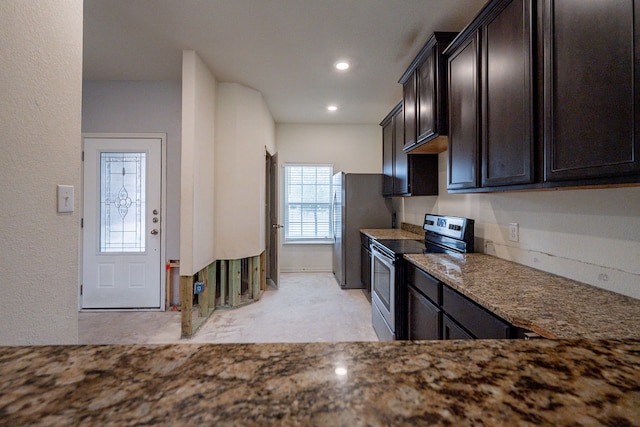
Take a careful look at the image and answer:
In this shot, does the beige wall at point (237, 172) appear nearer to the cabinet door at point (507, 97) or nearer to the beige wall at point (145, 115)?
the beige wall at point (145, 115)

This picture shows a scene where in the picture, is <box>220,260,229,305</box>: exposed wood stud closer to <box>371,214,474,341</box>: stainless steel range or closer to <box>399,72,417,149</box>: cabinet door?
<box>371,214,474,341</box>: stainless steel range

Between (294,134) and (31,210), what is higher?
(294,134)

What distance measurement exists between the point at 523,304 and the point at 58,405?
136cm

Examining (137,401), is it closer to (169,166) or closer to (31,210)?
(31,210)

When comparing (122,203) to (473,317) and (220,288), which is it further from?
(473,317)

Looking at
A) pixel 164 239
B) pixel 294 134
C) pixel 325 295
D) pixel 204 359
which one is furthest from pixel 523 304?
pixel 294 134

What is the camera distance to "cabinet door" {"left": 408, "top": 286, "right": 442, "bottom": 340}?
1688 millimetres

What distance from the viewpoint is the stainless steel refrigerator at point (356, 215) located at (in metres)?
4.16

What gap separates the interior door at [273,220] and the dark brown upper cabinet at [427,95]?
2.05 m

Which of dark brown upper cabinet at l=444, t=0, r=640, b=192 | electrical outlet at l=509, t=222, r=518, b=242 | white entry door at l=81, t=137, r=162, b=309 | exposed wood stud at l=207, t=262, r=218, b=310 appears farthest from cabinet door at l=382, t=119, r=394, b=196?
white entry door at l=81, t=137, r=162, b=309

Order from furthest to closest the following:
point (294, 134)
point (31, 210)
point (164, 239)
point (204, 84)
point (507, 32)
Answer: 1. point (294, 134)
2. point (164, 239)
3. point (204, 84)
4. point (507, 32)
5. point (31, 210)

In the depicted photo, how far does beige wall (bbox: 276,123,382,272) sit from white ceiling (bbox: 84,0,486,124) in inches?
54.8

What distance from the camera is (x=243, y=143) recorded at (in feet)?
11.3

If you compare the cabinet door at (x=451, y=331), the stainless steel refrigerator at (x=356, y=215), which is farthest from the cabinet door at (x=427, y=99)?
the stainless steel refrigerator at (x=356, y=215)
